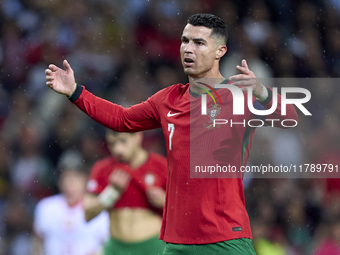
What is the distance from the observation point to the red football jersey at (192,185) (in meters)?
3.35

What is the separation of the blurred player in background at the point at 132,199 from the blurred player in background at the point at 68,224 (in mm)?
766

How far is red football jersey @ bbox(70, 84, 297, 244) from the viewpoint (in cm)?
335

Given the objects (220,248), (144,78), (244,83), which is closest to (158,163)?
(220,248)

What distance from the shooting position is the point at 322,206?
7074 millimetres

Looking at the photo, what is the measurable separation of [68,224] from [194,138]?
3398mm

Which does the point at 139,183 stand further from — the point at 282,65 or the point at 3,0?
the point at 3,0

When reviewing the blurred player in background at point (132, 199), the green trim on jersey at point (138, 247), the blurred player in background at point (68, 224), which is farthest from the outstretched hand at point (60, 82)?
the blurred player in background at point (68, 224)

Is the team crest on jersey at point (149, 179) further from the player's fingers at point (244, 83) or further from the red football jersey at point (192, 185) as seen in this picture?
the player's fingers at point (244, 83)

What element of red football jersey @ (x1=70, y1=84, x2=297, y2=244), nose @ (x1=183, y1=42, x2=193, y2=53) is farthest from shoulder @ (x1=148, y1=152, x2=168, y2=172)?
nose @ (x1=183, y1=42, x2=193, y2=53)

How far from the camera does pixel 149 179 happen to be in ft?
17.0

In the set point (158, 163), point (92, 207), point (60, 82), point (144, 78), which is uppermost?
point (144, 78)

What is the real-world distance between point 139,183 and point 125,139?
0.47 metres

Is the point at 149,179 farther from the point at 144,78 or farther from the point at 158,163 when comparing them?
the point at 144,78

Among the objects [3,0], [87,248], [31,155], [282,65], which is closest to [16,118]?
[31,155]
